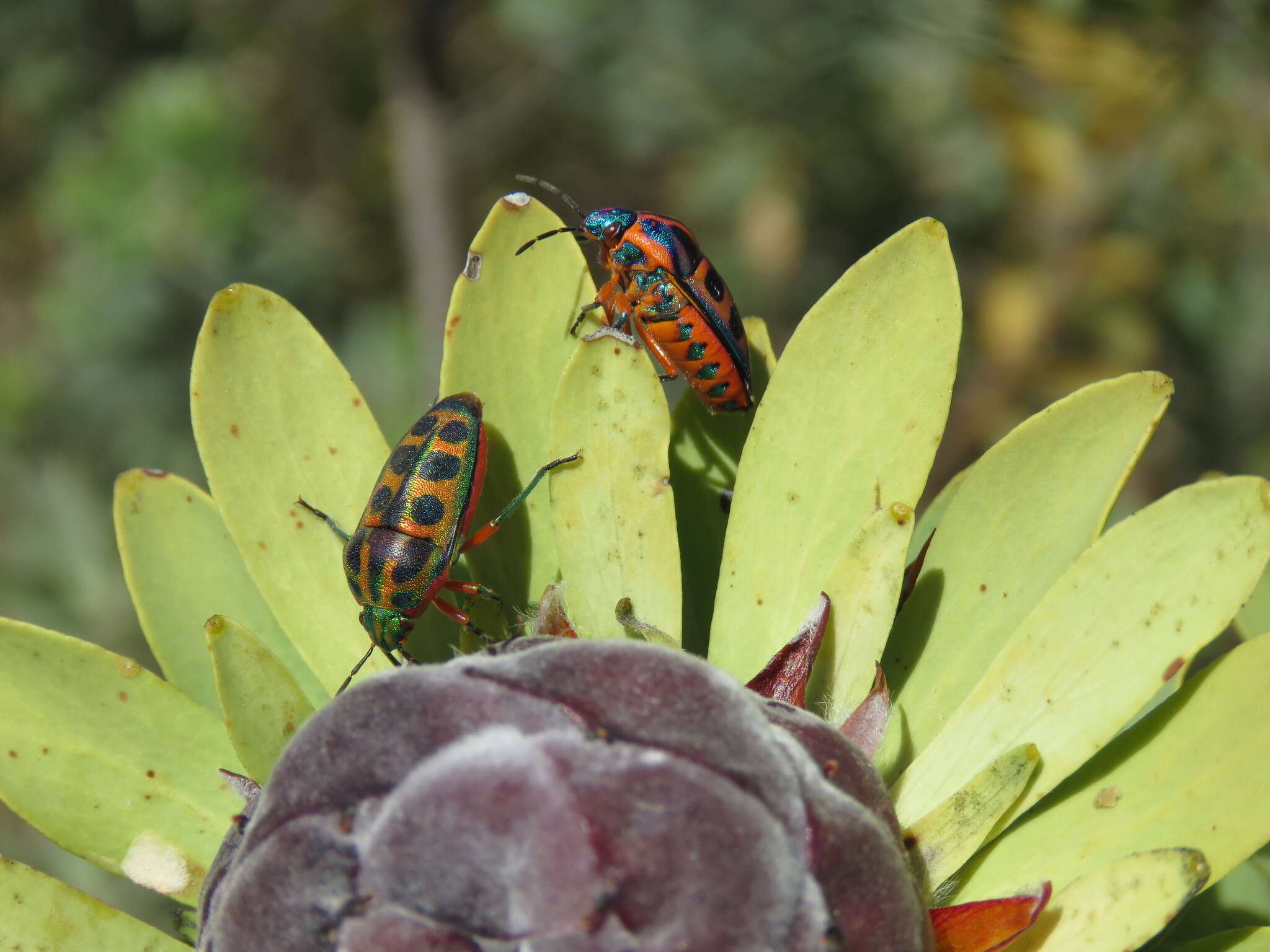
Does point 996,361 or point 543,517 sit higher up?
point 543,517

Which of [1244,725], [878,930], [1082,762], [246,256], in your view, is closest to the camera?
[878,930]

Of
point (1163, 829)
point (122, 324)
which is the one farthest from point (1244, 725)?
point (122, 324)

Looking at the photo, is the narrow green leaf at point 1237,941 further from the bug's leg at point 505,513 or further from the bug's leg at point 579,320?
the bug's leg at point 579,320

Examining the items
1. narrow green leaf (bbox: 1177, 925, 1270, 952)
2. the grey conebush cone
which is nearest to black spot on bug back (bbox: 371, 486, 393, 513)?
the grey conebush cone

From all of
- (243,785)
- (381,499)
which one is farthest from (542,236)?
(243,785)

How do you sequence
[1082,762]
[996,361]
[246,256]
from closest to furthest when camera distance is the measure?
[1082,762] < [996,361] < [246,256]

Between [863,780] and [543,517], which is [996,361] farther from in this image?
[863,780]

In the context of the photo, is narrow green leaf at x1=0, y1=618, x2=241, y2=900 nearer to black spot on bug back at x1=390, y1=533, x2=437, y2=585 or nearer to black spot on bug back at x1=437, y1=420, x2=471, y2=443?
black spot on bug back at x1=390, y1=533, x2=437, y2=585
